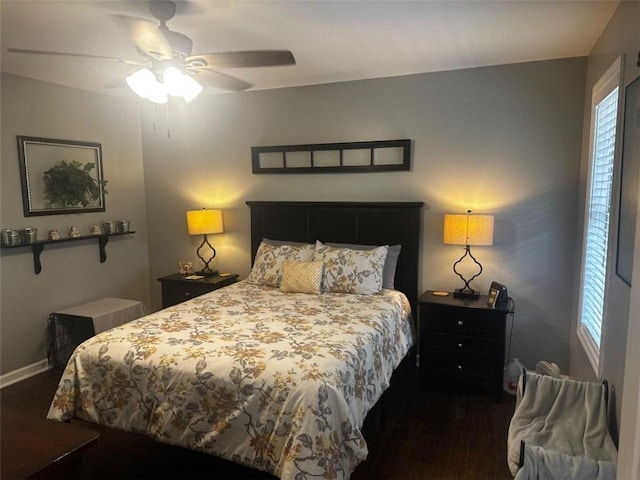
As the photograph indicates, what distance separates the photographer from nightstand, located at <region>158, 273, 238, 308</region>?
3.84m

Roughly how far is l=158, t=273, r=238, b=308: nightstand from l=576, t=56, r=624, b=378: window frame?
9.42ft

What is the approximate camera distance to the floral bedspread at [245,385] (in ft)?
5.87

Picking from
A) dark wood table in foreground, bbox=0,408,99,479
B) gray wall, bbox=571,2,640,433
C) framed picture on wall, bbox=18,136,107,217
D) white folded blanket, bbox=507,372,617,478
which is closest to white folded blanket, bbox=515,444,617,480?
white folded blanket, bbox=507,372,617,478

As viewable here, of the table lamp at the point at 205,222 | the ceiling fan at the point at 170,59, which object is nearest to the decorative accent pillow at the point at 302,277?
the table lamp at the point at 205,222

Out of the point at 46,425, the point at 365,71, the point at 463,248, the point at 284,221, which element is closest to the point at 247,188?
the point at 284,221

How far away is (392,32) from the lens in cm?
254

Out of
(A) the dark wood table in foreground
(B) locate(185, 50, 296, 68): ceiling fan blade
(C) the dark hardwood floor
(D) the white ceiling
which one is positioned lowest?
(C) the dark hardwood floor

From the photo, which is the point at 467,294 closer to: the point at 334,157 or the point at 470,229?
the point at 470,229

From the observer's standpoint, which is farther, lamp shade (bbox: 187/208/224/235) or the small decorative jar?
lamp shade (bbox: 187/208/224/235)

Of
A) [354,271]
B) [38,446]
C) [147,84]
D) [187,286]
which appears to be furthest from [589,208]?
[187,286]

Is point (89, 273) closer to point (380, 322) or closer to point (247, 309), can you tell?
point (247, 309)

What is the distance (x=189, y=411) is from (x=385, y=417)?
1349mm

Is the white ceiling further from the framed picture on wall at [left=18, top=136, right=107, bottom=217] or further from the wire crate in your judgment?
the wire crate

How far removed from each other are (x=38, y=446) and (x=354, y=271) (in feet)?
7.67
